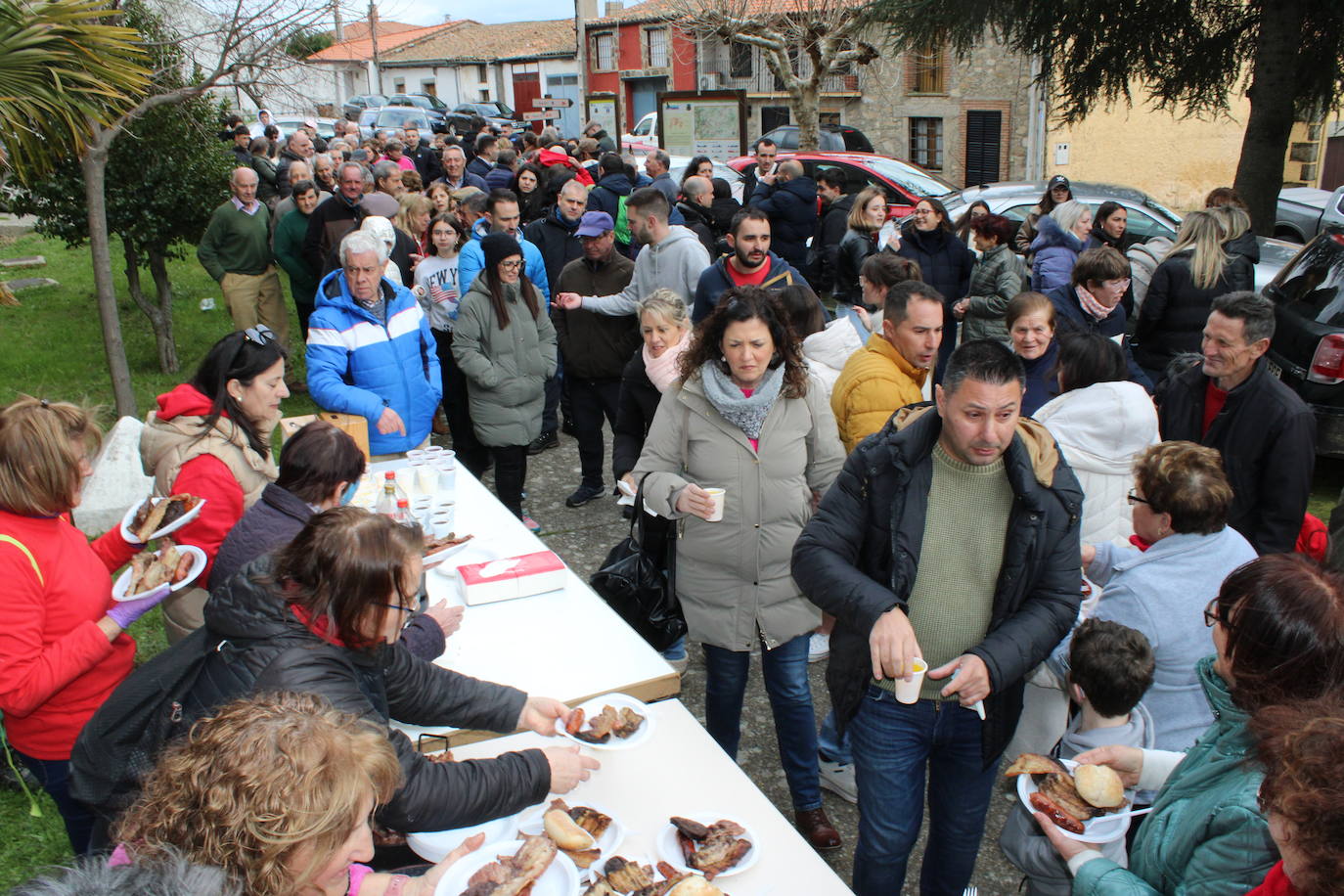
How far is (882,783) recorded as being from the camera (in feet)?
8.68

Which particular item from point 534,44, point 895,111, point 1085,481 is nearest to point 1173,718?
point 1085,481

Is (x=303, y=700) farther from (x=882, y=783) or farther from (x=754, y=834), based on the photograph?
(x=882, y=783)

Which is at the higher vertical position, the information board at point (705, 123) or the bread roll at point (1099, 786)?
the information board at point (705, 123)

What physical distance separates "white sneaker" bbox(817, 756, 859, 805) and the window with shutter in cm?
2641

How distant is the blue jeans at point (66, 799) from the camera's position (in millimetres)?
2795

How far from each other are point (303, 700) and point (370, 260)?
3.37 meters

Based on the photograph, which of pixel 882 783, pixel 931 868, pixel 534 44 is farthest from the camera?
pixel 534 44

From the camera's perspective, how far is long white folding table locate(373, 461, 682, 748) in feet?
9.66

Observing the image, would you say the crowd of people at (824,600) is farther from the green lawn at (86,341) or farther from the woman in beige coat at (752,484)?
the green lawn at (86,341)

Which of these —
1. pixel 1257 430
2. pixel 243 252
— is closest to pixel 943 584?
pixel 1257 430

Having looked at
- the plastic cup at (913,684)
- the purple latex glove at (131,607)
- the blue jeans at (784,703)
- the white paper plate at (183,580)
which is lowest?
the blue jeans at (784,703)

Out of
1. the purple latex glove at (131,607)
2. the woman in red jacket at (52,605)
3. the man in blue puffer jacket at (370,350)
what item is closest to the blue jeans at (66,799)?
the woman in red jacket at (52,605)

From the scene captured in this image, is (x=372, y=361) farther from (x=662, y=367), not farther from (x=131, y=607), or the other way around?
(x=131, y=607)

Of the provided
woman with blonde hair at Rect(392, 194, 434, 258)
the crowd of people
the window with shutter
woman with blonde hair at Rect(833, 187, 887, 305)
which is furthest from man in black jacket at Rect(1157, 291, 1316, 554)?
the window with shutter
